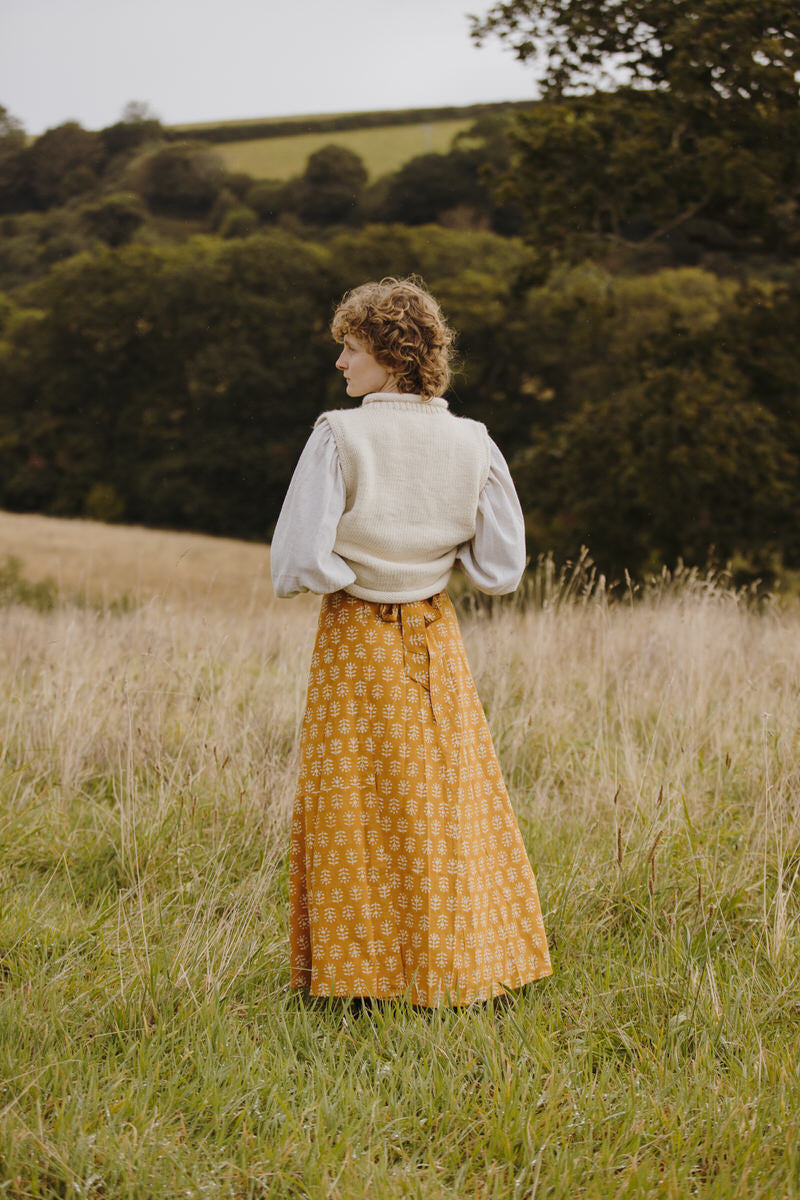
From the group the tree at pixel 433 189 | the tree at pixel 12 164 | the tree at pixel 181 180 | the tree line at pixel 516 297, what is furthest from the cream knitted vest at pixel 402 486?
the tree at pixel 181 180

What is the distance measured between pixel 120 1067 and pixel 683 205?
12.1 metres

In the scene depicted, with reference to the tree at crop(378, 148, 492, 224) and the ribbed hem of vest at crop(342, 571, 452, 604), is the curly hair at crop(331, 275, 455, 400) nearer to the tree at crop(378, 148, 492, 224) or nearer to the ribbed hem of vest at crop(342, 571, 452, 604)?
the ribbed hem of vest at crop(342, 571, 452, 604)

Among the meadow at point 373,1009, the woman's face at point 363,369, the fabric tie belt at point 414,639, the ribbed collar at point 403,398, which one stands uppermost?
the woman's face at point 363,369

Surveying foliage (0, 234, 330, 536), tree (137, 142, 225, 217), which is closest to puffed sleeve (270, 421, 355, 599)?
foliage (0, 234, 330, 536)

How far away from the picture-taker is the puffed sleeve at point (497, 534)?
2408 mm

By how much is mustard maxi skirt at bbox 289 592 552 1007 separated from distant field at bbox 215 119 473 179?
137ft

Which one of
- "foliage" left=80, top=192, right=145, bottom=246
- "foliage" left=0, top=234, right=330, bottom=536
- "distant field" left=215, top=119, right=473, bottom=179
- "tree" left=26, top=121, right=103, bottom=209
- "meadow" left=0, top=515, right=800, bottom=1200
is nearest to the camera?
"meadow" left=0, top=515, right=800, bottom=1200

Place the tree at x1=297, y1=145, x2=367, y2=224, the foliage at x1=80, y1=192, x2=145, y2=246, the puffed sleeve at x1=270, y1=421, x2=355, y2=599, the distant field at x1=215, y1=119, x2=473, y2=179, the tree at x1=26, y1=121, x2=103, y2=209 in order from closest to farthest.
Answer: the puffed sleeve at x1=270, y1=421, x2=355, y2=599, the tree at x1=26, y1=121, x2=103, y2=209, the foliage at x1=80, y1=192, x2=145, y2=246, the tree at x1=297, y1=145, x2=367, y2=224, the distant field at x1=215, y1=119, x2=473, y2=179

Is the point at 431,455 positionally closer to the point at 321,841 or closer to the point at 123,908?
the point at 321,841

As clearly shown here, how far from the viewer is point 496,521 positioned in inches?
94.8

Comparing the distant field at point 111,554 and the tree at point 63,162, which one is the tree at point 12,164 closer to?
the tree at point 63,162

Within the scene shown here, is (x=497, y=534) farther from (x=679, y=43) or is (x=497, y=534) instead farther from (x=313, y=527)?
(x=679, y=43)

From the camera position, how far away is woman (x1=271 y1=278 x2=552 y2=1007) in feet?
7.47

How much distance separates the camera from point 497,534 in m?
2.40
